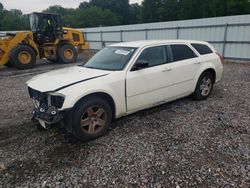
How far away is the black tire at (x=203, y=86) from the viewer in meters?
5.18

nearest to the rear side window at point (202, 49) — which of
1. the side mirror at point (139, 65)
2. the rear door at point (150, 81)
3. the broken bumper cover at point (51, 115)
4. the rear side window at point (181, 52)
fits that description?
the rear side window at point (181, 52)

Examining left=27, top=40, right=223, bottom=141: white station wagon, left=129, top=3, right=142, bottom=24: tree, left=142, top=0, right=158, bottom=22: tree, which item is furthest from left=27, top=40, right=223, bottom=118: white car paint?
left=129, top=3, right=142, bottom=24: tree

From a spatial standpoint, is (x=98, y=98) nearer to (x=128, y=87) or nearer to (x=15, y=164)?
(x=128, y=87)

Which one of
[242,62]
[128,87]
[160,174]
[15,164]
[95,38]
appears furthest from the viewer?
[95,38]

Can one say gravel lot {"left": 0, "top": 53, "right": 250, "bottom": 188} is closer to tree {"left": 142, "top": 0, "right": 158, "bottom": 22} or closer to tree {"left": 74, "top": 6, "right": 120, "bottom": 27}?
tree {"left": 142, "top": 0, "right": 158, "bottom": 22}

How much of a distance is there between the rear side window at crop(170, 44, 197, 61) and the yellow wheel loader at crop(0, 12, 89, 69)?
9.19 meters

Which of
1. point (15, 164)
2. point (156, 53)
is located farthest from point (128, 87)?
point (15, 164)

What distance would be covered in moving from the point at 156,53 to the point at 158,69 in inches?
15.5

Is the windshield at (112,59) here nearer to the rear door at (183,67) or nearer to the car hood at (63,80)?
the car hood at (63,80)

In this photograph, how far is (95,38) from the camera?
20.3 m

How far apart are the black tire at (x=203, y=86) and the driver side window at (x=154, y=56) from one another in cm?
135

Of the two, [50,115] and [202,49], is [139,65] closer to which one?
[50,115]

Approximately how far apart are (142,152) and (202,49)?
3.39 meters

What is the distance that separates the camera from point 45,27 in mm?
12062
